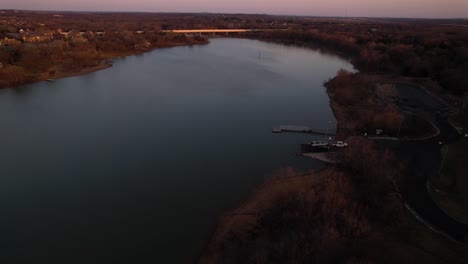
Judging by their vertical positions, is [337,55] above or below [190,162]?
above

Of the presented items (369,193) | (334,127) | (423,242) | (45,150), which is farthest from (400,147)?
(45,150)

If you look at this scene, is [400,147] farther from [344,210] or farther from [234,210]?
[234,210]

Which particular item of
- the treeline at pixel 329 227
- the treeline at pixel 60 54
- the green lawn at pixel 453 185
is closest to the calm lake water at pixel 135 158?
the treeline at pixel 329 227

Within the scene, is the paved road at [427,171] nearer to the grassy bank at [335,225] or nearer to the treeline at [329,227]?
the grassy bank at [335,225]

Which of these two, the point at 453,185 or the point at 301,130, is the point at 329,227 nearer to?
the point at 453,185

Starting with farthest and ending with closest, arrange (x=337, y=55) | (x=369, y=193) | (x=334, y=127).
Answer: (x=337, y=55)
(x=334, y=127)
(x=369, y=193)

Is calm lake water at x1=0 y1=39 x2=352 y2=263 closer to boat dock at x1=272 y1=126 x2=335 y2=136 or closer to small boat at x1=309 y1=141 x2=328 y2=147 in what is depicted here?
boat dock at x1=272 y1=126 x2=335 y2=136
